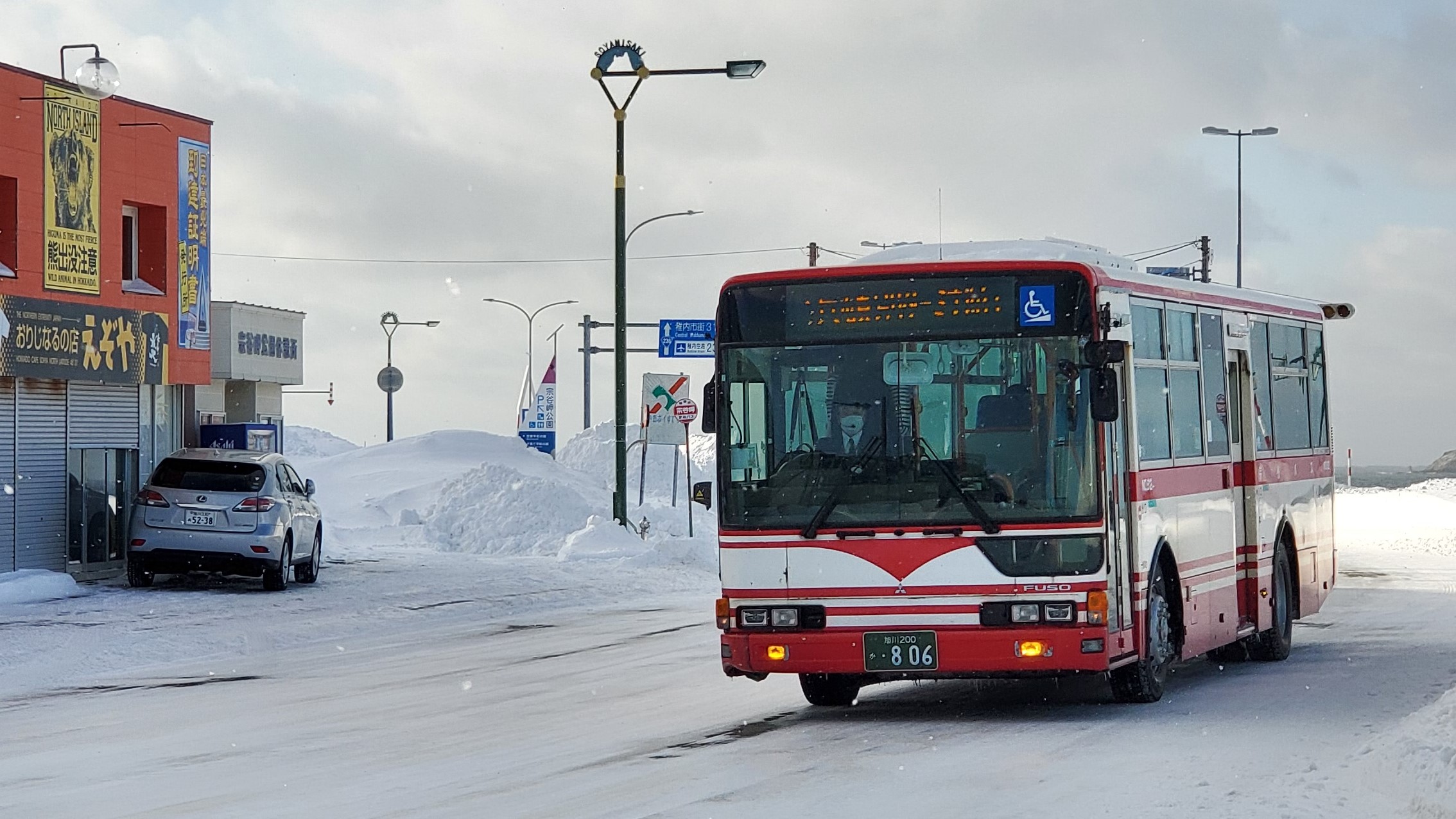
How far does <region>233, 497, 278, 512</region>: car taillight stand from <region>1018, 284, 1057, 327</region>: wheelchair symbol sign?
50.9 feet

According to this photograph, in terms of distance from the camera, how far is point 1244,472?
15703mm

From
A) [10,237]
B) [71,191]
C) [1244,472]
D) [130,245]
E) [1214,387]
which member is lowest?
[1244,472]

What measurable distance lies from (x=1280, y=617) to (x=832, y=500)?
5.90 m

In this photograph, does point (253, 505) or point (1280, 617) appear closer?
point (1280, 617)

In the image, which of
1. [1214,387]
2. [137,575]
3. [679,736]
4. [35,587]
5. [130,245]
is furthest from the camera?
[130,245]

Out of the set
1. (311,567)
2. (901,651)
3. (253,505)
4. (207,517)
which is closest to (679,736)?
(901,651)

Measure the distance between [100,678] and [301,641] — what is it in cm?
412

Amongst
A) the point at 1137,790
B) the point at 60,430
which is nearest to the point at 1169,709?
the point at 1137,790

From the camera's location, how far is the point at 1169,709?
12.9 metres

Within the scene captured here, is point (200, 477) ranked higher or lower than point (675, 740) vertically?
higher

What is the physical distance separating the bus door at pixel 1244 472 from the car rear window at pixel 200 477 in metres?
14.1

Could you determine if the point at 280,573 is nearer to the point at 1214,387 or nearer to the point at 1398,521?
the point at 1214,387

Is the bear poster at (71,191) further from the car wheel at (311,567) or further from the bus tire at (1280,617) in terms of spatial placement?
the bus tire at (1280,617)

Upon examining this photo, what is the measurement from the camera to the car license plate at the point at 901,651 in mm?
12062
